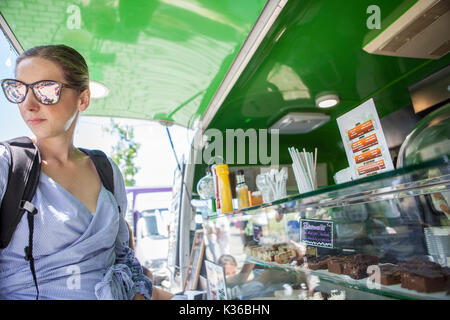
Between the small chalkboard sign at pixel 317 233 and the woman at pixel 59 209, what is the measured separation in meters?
0.74

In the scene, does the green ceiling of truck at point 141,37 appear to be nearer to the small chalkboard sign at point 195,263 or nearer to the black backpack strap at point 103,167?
the black backpack strap at point 103,167

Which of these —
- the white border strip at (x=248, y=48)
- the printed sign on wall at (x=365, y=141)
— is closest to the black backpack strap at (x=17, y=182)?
the white border strip at (x=248, y=48)

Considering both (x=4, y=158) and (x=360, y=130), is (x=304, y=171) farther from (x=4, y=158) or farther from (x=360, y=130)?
(x=4, y=158)

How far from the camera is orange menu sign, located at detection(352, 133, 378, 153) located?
127cm

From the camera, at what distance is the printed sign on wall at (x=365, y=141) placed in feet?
4.08

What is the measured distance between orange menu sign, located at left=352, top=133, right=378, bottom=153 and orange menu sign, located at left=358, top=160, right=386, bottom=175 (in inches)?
3.6

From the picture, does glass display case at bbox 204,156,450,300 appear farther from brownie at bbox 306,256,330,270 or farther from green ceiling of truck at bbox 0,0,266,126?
green ceiling of truck at bbox 0,0,266,126

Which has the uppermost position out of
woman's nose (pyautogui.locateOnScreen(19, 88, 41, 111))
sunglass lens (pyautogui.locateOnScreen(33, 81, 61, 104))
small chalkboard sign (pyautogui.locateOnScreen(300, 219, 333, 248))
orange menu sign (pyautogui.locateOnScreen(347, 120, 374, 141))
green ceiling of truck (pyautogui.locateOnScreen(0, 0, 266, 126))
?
green ceiling of truck (pyautogui.locateOnScreen(0, 0, 266, 126))

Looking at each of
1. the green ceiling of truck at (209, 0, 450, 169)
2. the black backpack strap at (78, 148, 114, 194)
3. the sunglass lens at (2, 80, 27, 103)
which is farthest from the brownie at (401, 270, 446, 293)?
the green ceiling of truck at (209, 0, 450, 169)

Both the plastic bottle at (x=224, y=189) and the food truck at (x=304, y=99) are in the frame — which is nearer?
the food truck at (x=304, y=99)

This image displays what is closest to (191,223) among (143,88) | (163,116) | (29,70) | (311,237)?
(163,116)

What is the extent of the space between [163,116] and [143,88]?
520 mm

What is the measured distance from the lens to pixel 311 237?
3.72 feet
